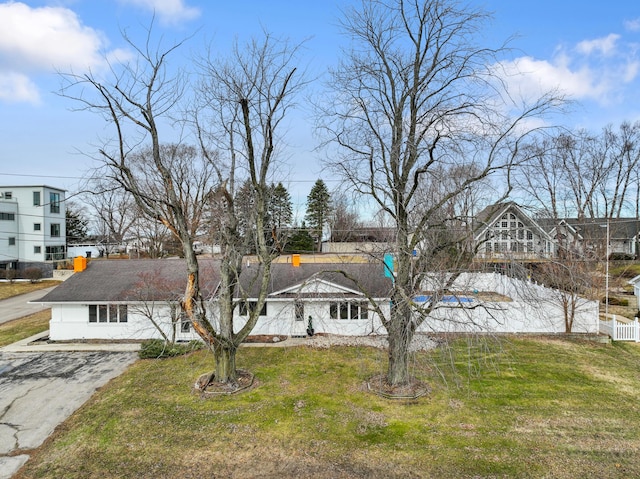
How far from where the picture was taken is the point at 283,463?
782 cm

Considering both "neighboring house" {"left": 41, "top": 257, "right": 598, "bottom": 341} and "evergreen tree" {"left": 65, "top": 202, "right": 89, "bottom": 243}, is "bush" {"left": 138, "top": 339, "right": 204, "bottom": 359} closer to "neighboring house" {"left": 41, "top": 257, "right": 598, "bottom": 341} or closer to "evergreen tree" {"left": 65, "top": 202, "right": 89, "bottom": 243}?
"neighboring house" {"left": 41, "top": 257, "right": 598, "bottom": 341}

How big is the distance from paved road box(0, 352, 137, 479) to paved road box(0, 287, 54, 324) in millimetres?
8153

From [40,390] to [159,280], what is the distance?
266 inches

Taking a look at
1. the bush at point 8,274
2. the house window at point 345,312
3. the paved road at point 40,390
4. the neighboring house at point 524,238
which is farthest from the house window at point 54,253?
the neighboring house at point 524,238

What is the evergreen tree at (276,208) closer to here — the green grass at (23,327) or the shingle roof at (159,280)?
the shingle roof at (159,280)

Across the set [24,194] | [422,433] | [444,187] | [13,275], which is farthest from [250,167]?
[24,194]

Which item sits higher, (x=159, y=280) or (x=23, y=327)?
(x=159, y=280)

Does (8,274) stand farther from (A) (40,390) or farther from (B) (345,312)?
(B) (345,312)

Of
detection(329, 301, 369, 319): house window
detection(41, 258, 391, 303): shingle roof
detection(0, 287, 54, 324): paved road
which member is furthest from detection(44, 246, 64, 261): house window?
detection(329, 301, 369, 319): house window

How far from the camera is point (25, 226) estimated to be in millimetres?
38719

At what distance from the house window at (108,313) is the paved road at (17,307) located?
575 centimetres

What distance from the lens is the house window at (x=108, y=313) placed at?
17703 mm

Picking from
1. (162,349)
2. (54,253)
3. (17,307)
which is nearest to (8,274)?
(54,253)

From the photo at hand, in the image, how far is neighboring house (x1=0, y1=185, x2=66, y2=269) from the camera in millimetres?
37562
